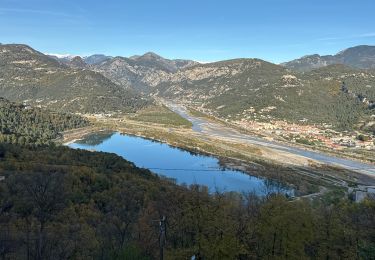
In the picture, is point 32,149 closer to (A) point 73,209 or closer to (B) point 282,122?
(A) point 73,209

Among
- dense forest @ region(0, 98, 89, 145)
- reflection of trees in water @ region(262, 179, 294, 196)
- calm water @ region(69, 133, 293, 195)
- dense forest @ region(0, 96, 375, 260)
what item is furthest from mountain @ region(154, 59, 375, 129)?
dense forest @ region(0, 96, 375, 260)

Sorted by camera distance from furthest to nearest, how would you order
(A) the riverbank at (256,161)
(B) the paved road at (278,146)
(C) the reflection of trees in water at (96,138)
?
1. (C) the reflection of trees in water at (96,138)
2. (B) the paved road at (278,146)
3. (A) the riverbank at (256,161)

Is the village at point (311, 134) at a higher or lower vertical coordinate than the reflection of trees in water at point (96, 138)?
higher

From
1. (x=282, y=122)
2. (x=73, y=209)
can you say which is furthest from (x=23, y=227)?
(x=282, y=122)

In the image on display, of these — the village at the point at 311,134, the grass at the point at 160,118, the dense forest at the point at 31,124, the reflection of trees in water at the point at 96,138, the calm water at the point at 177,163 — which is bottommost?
the calm water at the point at 177,163

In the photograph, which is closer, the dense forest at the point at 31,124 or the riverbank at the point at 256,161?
the riverbank at the point at 256,161

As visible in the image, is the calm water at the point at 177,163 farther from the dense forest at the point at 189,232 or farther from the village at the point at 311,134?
the village at the point at 311,134

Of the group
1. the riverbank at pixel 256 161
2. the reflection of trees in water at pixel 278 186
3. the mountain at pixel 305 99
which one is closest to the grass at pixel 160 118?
the riverbank at pixel 256 161
